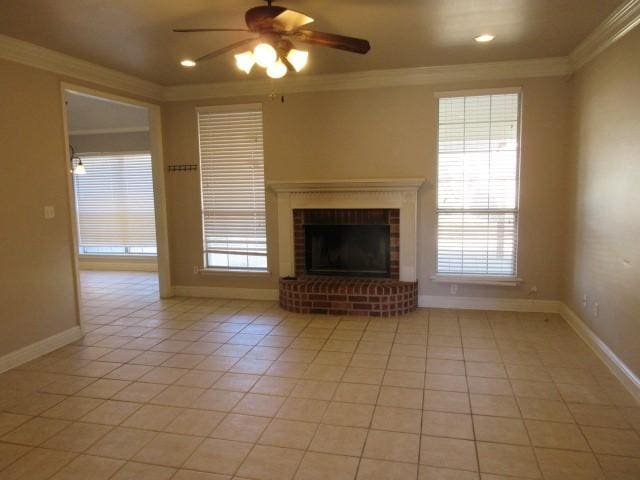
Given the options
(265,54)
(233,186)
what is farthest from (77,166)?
(265,54)

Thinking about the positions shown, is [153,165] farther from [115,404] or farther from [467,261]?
[467,261]

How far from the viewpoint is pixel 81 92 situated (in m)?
4.37

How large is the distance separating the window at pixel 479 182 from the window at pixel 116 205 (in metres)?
5.05

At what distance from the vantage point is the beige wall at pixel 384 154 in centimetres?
463

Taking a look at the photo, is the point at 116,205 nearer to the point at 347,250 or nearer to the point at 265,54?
the point at 347,250

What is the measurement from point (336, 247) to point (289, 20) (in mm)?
3059

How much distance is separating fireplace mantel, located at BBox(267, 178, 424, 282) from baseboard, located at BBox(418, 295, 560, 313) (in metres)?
0.36

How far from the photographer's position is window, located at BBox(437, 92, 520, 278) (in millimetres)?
4727

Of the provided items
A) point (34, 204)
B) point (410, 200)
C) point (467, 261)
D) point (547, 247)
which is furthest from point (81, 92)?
point (547, 247)

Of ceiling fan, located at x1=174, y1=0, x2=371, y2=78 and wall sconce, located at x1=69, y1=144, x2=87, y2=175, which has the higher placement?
ceiling fan, located at x1=174, y1=0, x2=371, y2=78

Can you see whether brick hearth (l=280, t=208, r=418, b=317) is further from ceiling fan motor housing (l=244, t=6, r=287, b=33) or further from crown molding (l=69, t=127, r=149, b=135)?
crown molding (l=69, t=127, r=149, b=135)

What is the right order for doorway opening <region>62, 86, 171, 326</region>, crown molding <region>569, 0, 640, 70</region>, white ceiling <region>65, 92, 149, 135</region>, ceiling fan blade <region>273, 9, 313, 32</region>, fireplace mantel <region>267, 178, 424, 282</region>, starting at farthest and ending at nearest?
doorway opening <region>62, 86, 171, 326</region>, white ceiling <region>65, 92, 149, 135</region>, fireplace mantel <region>267, 178, 424, 282</region>, crown molding <region>569, 0, 640, 70</region>, ceiling fan blade <region>273, 9, 313, 32</region>

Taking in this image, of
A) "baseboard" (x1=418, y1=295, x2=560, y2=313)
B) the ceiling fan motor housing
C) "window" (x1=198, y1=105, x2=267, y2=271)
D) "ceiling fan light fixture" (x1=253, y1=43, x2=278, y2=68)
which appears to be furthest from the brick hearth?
the ceiling fan motor housing

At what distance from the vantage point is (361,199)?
5.02 metres
